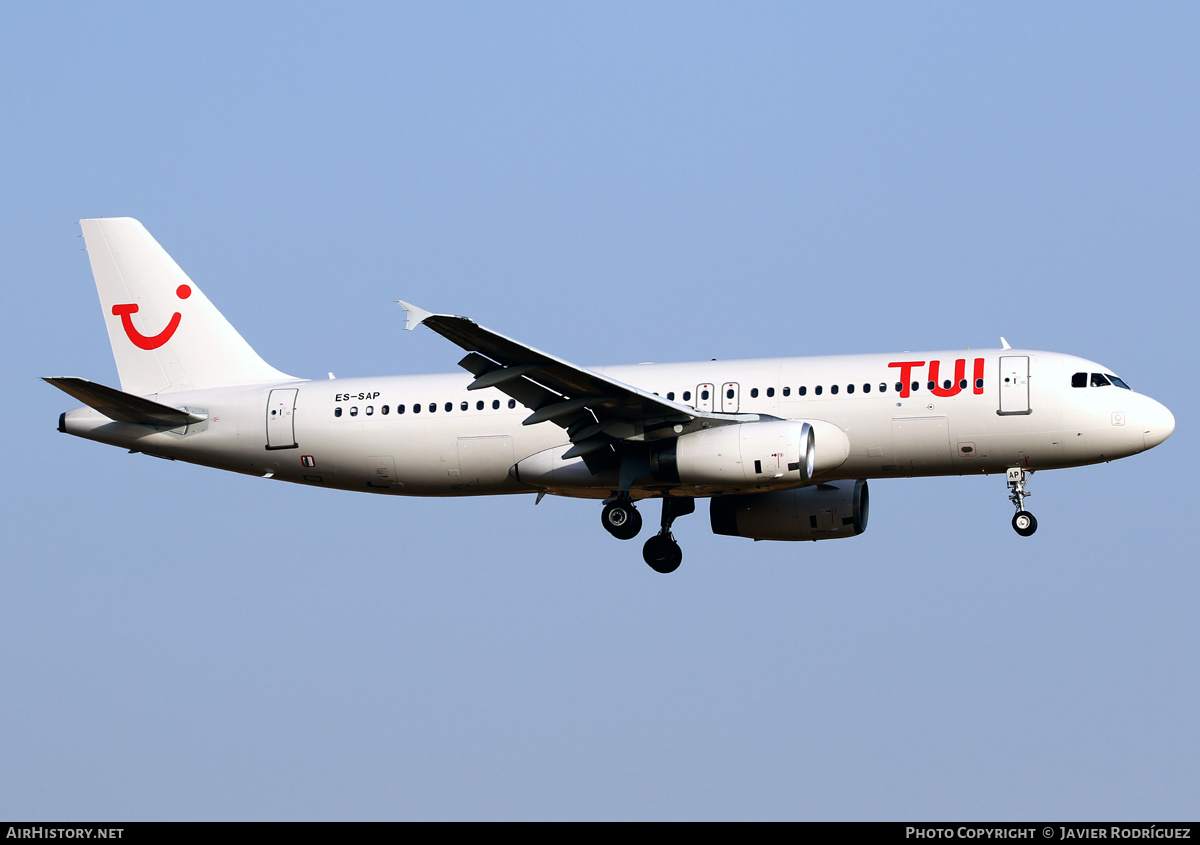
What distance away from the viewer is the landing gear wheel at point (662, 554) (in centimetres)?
4306

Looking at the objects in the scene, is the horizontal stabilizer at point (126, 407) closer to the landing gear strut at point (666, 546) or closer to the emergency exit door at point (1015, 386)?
the landing gear strut at point (666, 546)

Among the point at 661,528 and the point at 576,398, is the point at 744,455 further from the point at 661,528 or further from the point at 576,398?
the point at 661,528

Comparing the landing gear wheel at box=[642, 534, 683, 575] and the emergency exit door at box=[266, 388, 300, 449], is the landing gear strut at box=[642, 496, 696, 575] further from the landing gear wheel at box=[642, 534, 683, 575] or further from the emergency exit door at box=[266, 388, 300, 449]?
the emergency exit door at box=[266, 388, 300, 449]

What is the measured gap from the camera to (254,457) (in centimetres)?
4281

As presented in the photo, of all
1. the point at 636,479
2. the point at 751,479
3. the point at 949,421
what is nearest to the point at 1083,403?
the point at 949,421

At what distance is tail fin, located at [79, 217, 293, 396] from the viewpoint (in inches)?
1769

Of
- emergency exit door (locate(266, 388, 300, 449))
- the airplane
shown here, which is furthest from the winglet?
emergency exit door (locate(266, 388, 300, 449))

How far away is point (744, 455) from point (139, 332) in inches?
689

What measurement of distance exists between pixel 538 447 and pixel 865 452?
7.88 metres

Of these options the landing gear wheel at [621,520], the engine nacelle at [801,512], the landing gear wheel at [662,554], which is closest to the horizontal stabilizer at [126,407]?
the landing gear wheel at [621,520]

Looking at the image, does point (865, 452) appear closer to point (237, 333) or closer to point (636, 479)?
point (636, 479)

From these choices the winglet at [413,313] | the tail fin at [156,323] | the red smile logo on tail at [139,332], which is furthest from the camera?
the red smile logo on tail at [139,332]

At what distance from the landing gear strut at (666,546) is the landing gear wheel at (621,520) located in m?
0.91

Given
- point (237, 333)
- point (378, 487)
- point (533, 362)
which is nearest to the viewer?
point (533, 362)
